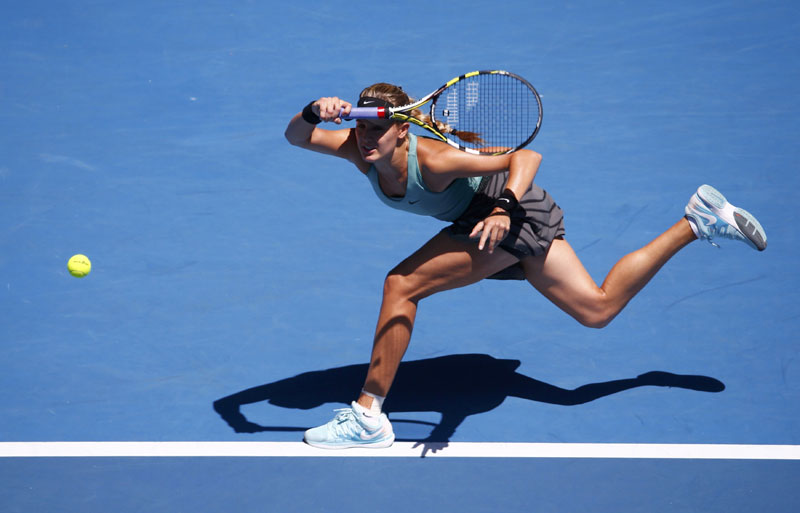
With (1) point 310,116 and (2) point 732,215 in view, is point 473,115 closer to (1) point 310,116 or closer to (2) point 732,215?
(1) point 310,116

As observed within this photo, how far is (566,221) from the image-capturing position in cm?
637

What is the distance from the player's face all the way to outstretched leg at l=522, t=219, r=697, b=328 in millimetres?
901

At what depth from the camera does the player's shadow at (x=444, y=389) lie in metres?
4.82

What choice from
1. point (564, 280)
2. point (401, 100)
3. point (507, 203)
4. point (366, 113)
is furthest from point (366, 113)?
point (564, 280)

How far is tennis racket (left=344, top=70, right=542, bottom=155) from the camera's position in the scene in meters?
4.27

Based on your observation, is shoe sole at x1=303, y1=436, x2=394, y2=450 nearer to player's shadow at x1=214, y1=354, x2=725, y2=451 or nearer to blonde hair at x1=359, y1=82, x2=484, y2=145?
→ player's shadow at x1=214, y1=354, x2=725, y2=451

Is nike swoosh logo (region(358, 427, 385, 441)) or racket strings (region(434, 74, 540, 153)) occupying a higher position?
racket strings (region(434, 74, 540, 153))

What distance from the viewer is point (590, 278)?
4746 millimetres

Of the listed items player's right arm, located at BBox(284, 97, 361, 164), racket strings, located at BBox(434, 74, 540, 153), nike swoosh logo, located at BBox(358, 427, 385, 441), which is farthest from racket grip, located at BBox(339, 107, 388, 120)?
nike swoosh logo, located at BBox(358, 427, 385, 441)

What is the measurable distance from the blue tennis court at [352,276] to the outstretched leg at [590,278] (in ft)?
1.52

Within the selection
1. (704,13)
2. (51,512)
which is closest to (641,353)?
(51,512)

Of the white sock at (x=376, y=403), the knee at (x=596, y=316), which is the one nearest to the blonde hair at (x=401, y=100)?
the knee at (x=596, y=316)

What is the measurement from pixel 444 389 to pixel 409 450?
24.2 inches

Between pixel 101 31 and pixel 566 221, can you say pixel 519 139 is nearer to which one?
pixel 566 221
